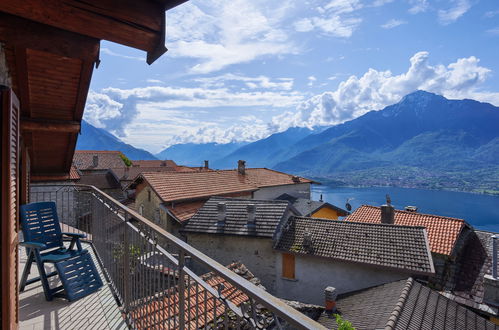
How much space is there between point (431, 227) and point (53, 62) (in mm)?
19797

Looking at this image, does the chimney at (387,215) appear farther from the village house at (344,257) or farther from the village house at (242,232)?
the village house at (242,232)

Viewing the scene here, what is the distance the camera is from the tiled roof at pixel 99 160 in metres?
40.7

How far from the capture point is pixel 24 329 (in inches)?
126

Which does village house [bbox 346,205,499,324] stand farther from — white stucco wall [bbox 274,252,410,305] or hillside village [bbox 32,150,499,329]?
white stucco wall [bbox 274,252,410,305]

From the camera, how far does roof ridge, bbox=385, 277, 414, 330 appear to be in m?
8.72

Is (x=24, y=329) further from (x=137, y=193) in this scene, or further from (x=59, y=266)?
(x=137, y=193)

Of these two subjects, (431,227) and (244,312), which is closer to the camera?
(244,312)

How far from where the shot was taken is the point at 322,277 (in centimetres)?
1430

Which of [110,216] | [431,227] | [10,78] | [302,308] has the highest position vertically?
[10,78]

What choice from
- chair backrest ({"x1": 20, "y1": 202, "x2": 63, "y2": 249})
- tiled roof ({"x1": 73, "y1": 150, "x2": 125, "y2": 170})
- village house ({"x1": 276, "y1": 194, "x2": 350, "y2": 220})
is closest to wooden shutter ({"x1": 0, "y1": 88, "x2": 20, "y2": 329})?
chair backrest ({"x1": 20, "y1": 202, "x2": 63, "y2": 249})

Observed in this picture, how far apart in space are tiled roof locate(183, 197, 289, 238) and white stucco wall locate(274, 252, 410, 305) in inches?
68.4

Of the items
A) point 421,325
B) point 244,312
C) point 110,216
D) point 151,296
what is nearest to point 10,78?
point 110,216

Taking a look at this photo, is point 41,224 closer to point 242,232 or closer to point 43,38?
point 43,38

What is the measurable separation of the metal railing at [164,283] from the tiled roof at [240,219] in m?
11.3
